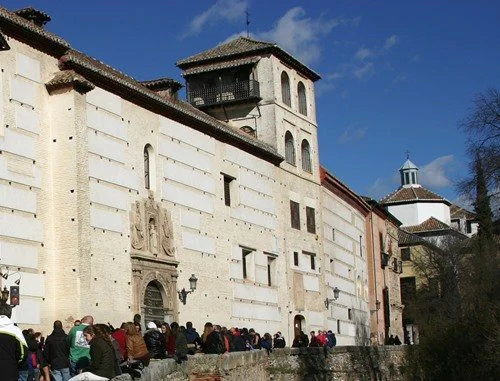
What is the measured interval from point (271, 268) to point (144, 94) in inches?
461

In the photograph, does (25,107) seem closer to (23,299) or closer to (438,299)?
(23,299)

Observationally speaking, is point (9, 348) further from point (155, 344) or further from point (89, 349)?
point (155, 344)

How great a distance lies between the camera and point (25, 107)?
2730cm

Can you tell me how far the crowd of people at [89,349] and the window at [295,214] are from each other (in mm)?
15752

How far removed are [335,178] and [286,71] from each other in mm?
7620

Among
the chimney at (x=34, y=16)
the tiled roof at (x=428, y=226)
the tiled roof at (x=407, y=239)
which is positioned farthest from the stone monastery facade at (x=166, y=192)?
the tiled roof at (x=428, y=226)

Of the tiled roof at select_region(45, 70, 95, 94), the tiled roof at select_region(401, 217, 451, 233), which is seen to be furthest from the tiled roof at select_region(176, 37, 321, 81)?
the tiled roof at select_region(401, 217, 451, 233)

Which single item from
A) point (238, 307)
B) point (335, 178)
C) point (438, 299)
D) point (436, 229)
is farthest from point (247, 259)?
point (436, 229)

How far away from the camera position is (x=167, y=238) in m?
32.3

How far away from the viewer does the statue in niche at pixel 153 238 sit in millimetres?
31422

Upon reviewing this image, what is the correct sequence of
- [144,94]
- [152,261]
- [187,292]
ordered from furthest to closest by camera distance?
[187,292], [144,94], [152,261]

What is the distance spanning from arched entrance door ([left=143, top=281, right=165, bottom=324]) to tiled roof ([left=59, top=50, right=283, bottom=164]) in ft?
20.1

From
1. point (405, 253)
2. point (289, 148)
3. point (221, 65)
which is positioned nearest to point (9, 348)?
point (221, 65)

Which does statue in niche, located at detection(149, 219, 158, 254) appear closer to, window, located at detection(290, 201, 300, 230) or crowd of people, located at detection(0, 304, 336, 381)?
crowd of people, located at detection(0, 304, 336, 381)
